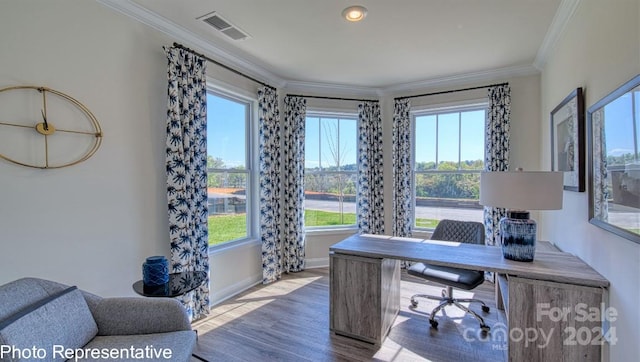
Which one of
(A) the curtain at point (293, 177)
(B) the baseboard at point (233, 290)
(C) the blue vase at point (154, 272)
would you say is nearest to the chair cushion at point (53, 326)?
(C) the blue vase at point (154, 272)

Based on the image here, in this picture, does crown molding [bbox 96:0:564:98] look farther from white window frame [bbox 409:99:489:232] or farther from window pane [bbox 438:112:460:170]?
window pane [bbox 438:112:460:170]

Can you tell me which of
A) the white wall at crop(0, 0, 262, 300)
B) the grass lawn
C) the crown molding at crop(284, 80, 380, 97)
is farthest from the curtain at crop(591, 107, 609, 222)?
the white wall at crop(0, 0, 262, 300)

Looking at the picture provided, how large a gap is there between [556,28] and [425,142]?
6.66 ft

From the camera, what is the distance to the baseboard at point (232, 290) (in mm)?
3246

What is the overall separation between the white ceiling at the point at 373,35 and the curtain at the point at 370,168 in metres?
0.67

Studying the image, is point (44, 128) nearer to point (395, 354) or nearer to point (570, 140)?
point (395, 354)

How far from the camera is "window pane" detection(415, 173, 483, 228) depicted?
4.16 meters

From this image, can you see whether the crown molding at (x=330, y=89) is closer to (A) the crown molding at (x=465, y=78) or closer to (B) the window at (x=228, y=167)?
(A) the crown molding at (x=465, y=78)

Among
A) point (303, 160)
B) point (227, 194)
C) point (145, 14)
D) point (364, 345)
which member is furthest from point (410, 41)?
point (364, 345)

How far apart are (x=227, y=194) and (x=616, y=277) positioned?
3.34m

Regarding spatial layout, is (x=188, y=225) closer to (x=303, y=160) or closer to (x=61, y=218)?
(x=61, y=218)

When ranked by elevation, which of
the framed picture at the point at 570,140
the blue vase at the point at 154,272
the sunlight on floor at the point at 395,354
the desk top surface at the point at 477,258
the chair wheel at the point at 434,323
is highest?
the framed picture at the point at 570,140

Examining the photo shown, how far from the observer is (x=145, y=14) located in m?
2.46

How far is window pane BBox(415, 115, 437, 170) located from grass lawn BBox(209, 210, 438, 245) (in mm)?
838
